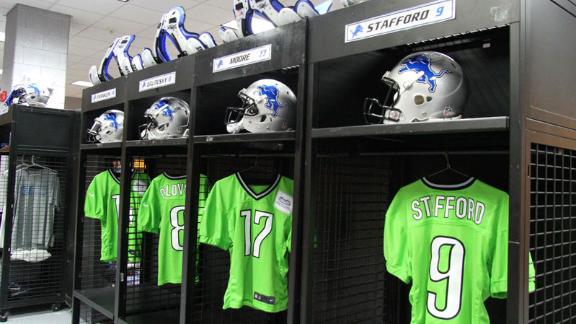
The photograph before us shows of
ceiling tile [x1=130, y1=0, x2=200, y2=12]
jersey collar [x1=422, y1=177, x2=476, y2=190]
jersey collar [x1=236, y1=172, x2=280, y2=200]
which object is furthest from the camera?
ceiling tile [x1=130, y1=0, x2=200, y2=12]

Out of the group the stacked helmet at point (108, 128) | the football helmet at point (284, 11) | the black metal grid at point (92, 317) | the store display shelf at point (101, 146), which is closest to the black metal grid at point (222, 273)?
the store display shelf at point (101, 146)

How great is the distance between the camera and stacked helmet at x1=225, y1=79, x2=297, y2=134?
204 centimetres

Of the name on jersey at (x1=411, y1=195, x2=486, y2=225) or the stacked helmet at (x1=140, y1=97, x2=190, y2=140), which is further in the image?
the stacked helmet at (x1=140, y1=97, x2=190, y2=140)

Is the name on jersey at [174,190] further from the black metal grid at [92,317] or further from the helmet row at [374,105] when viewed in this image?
the black metal grid at [92,317]

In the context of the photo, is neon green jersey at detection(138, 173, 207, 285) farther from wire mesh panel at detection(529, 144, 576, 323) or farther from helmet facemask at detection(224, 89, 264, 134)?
wire mesh panel at detection(529, 144, 576, 323)

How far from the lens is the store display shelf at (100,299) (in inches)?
119

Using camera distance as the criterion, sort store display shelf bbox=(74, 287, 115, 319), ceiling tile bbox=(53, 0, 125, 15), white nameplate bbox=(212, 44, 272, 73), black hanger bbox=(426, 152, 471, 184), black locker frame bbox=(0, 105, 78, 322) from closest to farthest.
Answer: black hanger bbox=(426, 152, 471, 184) < white nameplate bbox=(212, 44, 272, 73) < store display shelf bbox=(74, 287, 115, 319) < black locker frame bbox=(0, 105, 78, 322) < ceiling tile bbox=(53, 0, 125, 15)

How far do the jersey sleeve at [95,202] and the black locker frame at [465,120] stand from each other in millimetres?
1550

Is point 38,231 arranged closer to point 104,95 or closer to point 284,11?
point 104,95

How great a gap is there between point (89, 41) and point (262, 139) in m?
6.35

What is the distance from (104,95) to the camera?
130 inches

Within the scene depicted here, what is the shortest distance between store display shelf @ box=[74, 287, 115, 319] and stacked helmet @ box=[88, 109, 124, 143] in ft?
3.70

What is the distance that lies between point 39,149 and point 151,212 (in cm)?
193

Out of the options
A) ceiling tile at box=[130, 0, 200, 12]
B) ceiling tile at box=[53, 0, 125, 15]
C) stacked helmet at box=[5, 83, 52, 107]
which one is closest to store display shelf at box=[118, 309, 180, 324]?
stacked helmet at box=[5, 83, 52, 107]
